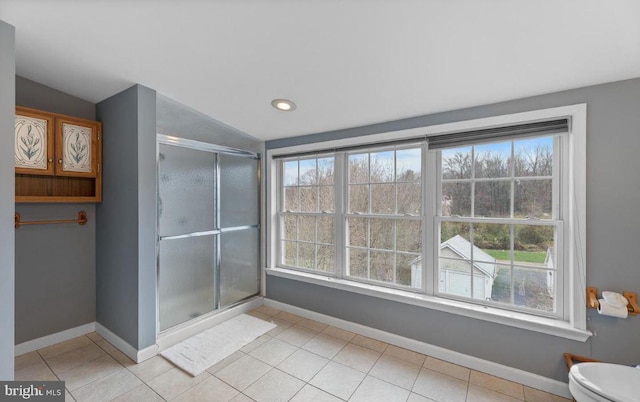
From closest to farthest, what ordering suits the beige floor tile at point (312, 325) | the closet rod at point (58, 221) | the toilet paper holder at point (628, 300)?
the toilet paper holder at point (628, 300)
the closet rod at point (58, 221)
the beige floor tile at point (312, 325)

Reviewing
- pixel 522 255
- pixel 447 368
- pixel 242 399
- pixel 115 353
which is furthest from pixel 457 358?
pixel 115 353

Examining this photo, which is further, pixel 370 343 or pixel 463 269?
pixel 370 343

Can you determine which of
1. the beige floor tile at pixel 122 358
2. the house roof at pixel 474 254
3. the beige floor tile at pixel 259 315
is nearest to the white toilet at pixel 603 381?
the house roof at pixel 474 254

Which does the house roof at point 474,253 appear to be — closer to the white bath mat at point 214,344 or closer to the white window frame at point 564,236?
the white window frame at point 564,236

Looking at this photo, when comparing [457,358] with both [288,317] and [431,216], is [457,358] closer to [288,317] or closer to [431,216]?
[431,216]

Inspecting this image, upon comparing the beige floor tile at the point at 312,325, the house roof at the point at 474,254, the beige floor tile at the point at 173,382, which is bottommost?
the beige floor tile at the point at 312,325

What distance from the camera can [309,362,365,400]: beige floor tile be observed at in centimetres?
181

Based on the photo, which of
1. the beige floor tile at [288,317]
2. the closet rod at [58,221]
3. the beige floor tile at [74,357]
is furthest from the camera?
the beige floor tile at [288,317]

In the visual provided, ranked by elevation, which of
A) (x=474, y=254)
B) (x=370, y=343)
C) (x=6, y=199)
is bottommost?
(x=370, y=343)

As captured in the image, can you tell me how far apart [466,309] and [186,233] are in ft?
8.35

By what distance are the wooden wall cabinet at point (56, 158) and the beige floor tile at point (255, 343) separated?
76.8 inches

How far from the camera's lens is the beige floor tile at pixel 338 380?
1.81 metres

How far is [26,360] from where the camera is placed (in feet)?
6.88

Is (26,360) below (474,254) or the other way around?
below
